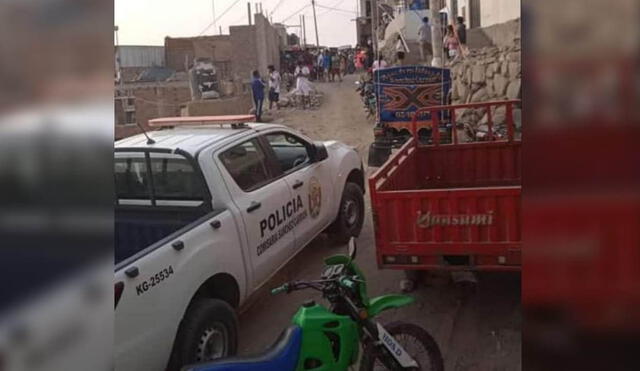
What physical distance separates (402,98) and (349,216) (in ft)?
16.9

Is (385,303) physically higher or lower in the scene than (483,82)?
lower

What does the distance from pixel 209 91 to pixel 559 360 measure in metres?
23.0

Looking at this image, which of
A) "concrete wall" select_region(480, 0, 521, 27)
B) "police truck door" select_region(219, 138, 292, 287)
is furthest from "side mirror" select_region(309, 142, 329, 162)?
"concrete wall" select_region(480, 0, 521, 27)

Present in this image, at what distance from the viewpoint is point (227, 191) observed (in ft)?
13.6

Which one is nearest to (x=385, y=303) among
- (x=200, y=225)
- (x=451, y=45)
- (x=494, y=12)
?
(x=200, y=225)

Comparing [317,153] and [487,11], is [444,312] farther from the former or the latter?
[487,11]

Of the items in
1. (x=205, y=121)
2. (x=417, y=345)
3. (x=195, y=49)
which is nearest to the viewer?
(x=417, y=345)

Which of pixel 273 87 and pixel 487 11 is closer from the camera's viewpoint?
pixel 487 11

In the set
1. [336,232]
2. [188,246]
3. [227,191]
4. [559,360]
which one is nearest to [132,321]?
[188,246]

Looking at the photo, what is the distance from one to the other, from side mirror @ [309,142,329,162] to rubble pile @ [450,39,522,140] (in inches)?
164

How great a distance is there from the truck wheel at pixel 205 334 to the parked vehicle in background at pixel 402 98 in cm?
721

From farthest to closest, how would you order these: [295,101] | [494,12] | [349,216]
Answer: [295,101] → [494,12] → [349,216]

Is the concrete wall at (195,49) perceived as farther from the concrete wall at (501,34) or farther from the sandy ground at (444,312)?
the sandy ground at (444,312)

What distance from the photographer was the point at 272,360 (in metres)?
2.84
